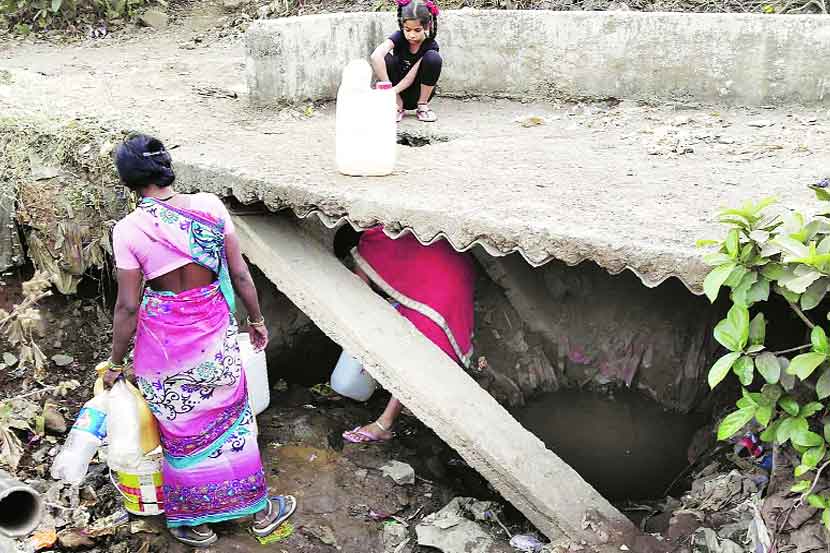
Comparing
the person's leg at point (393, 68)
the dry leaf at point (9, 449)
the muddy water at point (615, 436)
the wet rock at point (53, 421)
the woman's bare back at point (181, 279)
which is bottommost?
the muddy water at point (615, 436)

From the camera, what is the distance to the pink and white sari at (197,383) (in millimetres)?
2869

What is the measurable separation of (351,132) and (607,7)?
406 cm

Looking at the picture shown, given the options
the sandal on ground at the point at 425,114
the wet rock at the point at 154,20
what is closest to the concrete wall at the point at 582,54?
the sandal on ground at the point at 425,114

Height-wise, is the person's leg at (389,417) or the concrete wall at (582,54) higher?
the concrete wall at (582,54)

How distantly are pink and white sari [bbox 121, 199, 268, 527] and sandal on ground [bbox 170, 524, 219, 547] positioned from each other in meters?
0.03

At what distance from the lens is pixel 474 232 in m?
3.01

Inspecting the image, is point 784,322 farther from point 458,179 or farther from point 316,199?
point 316,199

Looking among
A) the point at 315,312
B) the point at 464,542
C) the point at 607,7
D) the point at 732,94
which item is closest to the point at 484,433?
the point at 464,542

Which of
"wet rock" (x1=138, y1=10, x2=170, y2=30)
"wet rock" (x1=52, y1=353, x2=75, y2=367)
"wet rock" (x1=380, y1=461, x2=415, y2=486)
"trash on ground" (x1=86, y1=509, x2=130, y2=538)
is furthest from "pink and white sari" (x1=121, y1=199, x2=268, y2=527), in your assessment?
"wet rock" (x1=138, y1=10, x2=170, y2=30)

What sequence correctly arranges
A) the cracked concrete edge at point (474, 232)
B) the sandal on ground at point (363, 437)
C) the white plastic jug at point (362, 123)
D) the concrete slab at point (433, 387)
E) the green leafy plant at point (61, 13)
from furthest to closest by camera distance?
1. the green leafy plant at point (61, 13)
2. the sandal on ground at point (363, 437)
3. the white plastic jug at point (362, 123)
4. the concrete slab at point (433, 387)
5. the cracked concrete edge at point (474, 232)

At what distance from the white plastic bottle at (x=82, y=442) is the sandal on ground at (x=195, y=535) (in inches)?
17.4

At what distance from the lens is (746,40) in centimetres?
503

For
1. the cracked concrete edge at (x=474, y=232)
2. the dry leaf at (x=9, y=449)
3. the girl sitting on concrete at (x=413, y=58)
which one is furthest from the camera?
the girl sitting on concrete at (x=413, y=58)

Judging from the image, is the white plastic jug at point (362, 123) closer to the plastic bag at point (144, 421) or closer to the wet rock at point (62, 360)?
the plastic bag at point (144, 421)
